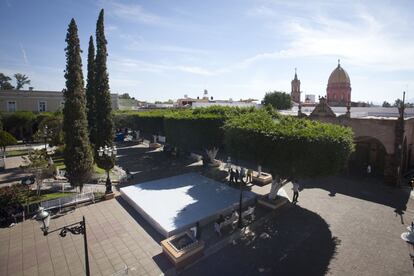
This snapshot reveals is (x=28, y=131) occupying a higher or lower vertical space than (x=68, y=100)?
lower

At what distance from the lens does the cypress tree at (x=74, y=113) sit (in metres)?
16.5

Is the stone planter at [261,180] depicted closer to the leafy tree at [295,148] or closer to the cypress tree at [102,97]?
the leafy tree at [295,148]

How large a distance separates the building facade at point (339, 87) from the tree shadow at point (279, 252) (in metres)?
38.4

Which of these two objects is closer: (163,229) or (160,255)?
(160,255)

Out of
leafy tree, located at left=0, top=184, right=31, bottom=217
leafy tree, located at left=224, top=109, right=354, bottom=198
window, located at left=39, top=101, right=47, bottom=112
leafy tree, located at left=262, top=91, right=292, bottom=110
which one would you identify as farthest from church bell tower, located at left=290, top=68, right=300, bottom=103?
leafy tree, located at left=0, top=184, right=31, bottom=217

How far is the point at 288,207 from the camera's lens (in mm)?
16844

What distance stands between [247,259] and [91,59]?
1998 cm

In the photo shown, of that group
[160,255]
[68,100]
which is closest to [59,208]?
[68,100]

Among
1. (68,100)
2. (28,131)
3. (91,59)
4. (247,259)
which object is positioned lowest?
(247,259)

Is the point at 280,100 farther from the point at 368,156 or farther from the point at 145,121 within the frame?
the point at 368,156

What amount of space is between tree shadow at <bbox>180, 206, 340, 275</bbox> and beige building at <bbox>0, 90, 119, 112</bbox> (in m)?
41.7

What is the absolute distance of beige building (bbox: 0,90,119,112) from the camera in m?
43.0

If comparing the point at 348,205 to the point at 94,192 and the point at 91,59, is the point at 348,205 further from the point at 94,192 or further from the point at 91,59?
the point at 91,59

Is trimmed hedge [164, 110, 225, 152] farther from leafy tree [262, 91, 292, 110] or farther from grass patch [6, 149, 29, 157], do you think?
leafy tree [262, 91, 292, 110]
